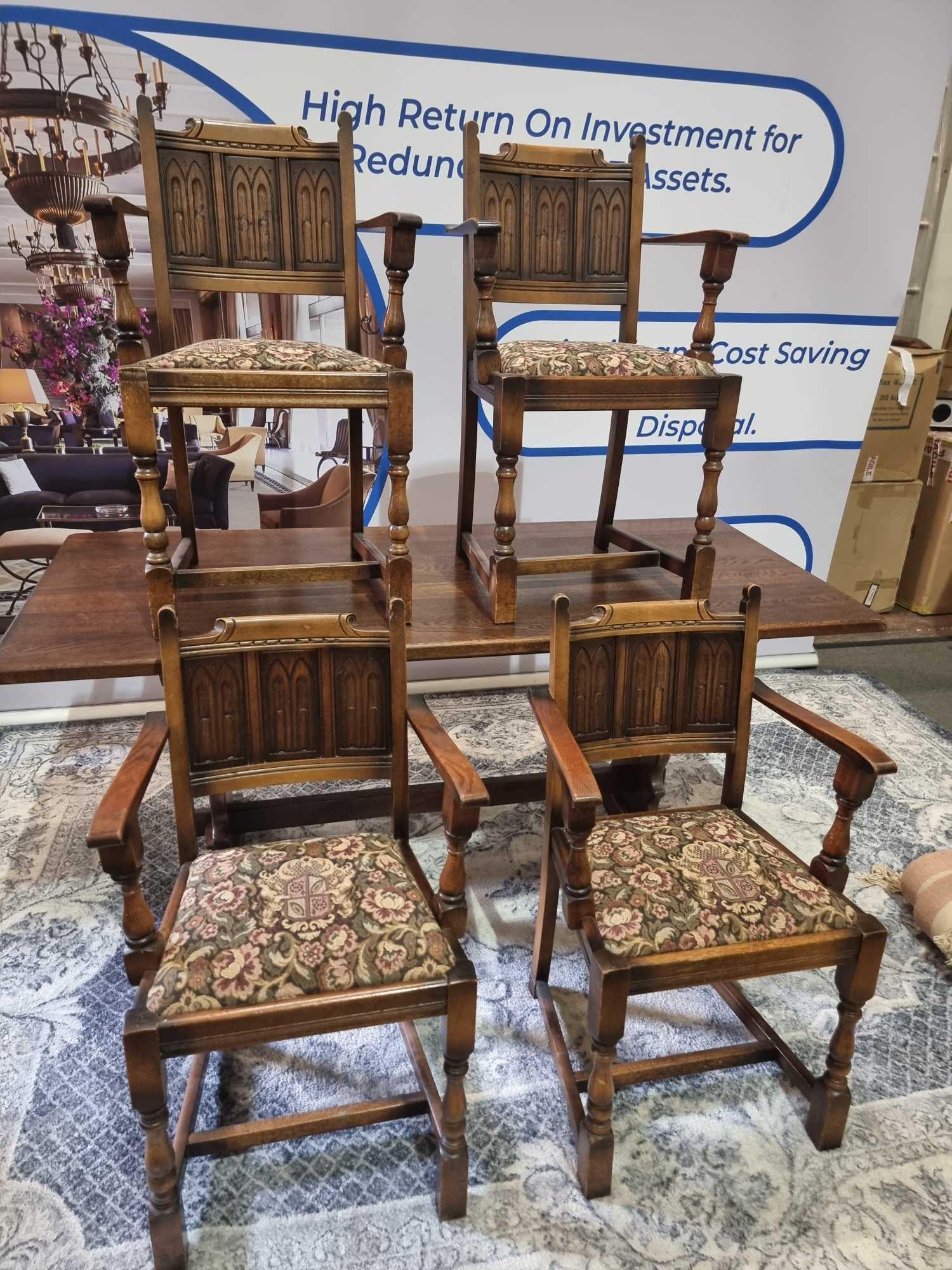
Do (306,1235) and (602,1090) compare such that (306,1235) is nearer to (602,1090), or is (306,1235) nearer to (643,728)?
(602,1090)

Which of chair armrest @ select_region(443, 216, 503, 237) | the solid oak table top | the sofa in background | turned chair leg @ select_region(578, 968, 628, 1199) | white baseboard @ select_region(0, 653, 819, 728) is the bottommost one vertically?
white baseboard @ select_region(0, 653, 819, 728)

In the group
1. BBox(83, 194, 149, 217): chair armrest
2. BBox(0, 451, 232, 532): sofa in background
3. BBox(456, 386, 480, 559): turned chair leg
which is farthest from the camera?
BBox(0, 451, 232, 532): sofa in background

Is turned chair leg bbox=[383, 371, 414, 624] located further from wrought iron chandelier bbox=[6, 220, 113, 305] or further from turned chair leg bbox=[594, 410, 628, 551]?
wrought iron chandelier bbox=[6, 220, 113, 305]

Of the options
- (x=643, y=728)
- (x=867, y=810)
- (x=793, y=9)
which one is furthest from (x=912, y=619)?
(x=643, y=728)

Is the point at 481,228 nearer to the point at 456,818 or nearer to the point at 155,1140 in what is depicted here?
the point at 456,818

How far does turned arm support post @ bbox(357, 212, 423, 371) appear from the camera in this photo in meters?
1.77

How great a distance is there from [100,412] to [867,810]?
2.58m

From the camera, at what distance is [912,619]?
419cm

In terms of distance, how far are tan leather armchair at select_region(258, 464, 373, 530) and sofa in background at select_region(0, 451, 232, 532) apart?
15 cm

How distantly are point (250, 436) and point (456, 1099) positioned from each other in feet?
6.93

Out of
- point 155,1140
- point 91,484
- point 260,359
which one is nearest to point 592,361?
point 260,359

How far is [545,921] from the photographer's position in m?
1.79

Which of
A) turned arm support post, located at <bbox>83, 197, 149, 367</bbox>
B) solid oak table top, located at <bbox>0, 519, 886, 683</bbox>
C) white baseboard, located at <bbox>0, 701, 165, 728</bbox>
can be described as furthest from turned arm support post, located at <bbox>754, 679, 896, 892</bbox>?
white baseboard, located at <bbox>0, 701, 165, 728</bbox>

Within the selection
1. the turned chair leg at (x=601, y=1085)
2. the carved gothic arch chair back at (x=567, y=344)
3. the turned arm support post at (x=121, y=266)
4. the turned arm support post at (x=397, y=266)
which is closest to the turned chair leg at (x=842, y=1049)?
the turned chair leg at (x=601, y=1085)
